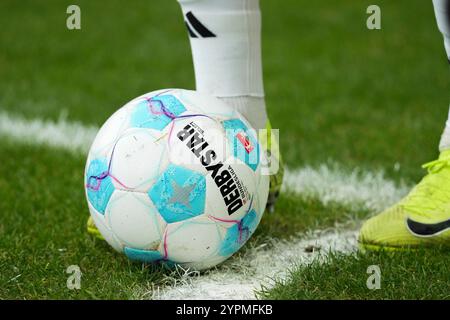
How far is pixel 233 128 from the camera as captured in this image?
221cm

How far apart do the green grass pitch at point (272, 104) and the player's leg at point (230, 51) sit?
0.47 meters

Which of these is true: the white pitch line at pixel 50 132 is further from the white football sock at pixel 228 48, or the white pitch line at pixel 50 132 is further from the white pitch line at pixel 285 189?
the white football sock at pixel 228 48

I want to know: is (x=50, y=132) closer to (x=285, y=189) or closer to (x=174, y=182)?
(x=285, y=189)

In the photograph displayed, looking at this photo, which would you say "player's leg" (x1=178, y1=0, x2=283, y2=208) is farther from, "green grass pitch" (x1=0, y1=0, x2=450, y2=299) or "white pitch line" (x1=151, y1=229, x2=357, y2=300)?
"green grass pitch" (x1=0, y1=0, x2=450, y2=299)

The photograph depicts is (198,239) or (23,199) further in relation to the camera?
(23,199)

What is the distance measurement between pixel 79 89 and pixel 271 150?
95.9 inches

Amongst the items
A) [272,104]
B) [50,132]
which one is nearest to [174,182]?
[50,132]

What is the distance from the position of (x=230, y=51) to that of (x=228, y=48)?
0.04 feet

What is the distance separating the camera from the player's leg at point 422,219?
7.84 feet

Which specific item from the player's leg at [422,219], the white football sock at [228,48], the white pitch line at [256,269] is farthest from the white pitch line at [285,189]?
the white football sock at [228,48]

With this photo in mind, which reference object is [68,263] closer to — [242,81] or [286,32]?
[242,81]

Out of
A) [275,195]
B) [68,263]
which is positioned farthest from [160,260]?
[275,195]
